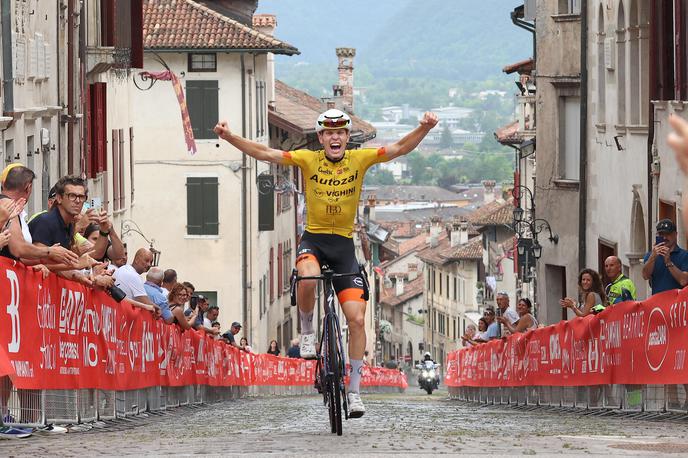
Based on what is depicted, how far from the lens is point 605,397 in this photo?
19.2 meters

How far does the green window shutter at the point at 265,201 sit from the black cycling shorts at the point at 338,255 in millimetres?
45307

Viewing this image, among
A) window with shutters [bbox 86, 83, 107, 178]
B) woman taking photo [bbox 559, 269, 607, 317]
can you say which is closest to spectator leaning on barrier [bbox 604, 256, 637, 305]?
woman taking photo [bbox 559, 269, 607, 317]

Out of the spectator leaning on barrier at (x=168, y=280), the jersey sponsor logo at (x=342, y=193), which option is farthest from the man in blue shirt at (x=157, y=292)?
the jersey sponsor logo at (x=342, y=193)

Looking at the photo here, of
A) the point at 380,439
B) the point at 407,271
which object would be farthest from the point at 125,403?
the point at 407,271

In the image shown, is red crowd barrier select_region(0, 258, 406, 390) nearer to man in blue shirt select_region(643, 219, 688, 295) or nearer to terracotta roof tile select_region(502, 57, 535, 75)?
man in blue shirt select_region(643, 219, 688, 295)

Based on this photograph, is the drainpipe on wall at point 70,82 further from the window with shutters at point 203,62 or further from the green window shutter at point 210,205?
the green window shutter at point 210,205

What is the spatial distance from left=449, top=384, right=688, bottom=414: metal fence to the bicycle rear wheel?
11.9ft

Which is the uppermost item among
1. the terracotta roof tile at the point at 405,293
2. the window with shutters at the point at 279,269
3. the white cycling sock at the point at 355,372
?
the terracotta roof tile at the point at 405,293

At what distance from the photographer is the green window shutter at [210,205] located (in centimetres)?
5822

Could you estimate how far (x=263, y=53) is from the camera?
59.6 meters

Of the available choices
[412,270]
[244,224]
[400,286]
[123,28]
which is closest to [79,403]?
[123,28]

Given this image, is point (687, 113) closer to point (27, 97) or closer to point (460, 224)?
point (27, 97)

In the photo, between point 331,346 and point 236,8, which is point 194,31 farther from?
point 331,346

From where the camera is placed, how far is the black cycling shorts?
13945mm
